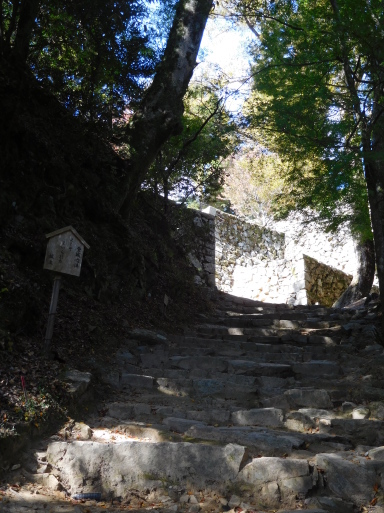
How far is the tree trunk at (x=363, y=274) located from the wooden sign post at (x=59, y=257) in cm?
858

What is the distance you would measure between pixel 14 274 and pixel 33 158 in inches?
78.8

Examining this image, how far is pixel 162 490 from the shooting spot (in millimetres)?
3141

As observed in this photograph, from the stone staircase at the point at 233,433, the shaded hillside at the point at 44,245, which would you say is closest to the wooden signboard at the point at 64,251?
the shaded hillside at the point at 44,245

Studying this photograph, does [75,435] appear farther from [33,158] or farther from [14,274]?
[33,158]

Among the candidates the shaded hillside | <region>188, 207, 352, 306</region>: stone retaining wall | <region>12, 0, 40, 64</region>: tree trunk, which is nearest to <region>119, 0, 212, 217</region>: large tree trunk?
the shaded hillside

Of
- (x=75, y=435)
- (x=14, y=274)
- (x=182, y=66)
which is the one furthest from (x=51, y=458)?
(x=182, y=66)

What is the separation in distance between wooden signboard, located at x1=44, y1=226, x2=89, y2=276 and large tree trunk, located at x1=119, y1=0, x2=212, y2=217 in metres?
2.83

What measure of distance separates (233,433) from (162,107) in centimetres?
571

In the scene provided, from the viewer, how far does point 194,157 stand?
10.2m

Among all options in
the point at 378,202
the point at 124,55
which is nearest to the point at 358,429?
the point at 378,202

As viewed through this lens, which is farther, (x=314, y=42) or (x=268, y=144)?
(x=268, y=144)

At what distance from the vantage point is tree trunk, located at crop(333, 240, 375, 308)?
1188cm

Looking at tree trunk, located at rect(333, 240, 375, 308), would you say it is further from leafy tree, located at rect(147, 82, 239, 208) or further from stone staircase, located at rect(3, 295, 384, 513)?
stone staircase, located at rect(3, 295, 384, 513)

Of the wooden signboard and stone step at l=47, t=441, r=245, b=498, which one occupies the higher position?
the wooden signboard
